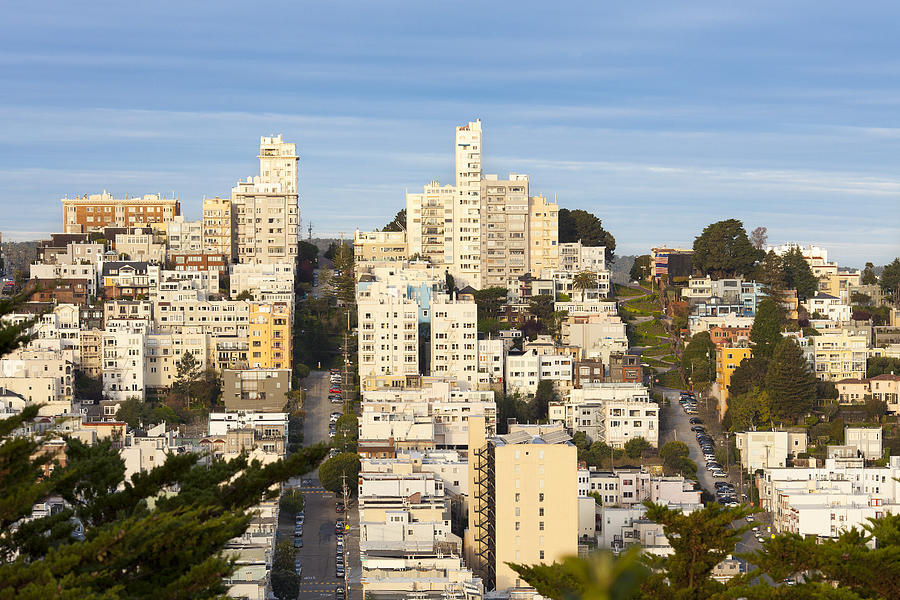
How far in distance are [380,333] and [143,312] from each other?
30.2 feet

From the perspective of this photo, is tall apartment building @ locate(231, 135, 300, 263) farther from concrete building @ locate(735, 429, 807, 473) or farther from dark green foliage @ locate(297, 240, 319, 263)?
concrete building @ locate(735, 429, 807, 473)

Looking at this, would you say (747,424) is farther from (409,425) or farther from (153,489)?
(153,489)

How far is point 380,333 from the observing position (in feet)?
168

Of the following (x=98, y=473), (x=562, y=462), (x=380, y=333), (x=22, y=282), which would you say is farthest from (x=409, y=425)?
(x=98, y=473)

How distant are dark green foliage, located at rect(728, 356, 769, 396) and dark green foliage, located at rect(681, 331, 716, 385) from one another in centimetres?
242

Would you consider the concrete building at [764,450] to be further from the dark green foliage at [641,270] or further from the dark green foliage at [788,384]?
the dark green foliage at [641,270]

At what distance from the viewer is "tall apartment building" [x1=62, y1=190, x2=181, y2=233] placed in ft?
234

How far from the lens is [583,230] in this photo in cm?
6650

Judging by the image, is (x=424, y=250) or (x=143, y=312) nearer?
(x=143, y=312)

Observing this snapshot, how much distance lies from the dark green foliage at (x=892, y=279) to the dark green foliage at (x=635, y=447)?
2218 cm

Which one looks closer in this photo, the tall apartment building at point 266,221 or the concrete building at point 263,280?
the concrete building at point 263,280

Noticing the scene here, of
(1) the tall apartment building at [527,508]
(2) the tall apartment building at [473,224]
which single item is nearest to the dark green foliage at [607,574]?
(1) the tall apartment building at [527,508]

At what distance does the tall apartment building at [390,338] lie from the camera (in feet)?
169

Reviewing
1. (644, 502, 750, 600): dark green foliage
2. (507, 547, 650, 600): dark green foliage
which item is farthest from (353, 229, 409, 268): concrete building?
(507, 547, 650, 600): dark green foliage
